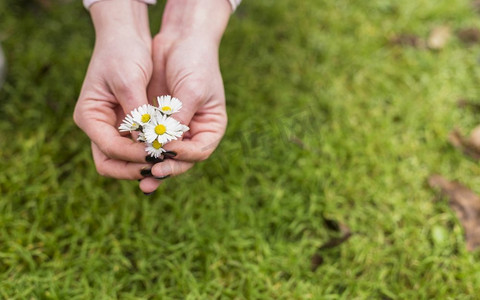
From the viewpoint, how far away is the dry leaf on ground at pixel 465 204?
1862 mm

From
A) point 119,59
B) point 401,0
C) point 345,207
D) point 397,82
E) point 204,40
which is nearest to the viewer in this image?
point 119,59

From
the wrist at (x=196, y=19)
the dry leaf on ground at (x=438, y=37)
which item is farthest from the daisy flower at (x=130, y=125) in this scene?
the dry leaf on ground at (x=438, y=37)

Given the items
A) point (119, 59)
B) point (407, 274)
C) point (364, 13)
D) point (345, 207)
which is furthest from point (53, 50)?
point (407, 274)

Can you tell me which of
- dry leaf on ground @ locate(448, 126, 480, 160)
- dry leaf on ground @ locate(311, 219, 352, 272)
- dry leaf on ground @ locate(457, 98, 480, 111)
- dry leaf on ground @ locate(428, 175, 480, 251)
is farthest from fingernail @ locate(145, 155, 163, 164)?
dry leaf on ground @ locate(457, 98, 480, 111)

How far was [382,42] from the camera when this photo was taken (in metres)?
2.57

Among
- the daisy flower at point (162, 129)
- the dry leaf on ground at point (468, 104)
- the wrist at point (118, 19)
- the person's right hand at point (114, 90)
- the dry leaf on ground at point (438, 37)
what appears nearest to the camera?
the daisy flower at point (162, 129)

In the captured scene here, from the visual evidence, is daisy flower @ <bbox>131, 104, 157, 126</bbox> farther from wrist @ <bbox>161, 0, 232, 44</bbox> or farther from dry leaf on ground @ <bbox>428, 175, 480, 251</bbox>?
dry leaf on ground @ <bbox>428, 175, 480, 251</bbox>

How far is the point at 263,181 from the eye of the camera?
1.96m

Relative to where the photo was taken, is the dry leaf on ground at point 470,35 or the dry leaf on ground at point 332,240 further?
the dry leaf on ground at point 470,35

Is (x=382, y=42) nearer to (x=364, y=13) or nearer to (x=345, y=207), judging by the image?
(x=364, y=13)

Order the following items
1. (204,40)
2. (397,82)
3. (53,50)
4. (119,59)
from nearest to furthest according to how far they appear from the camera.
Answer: (119,59) → (204,40) → (53,50) → (397,82)

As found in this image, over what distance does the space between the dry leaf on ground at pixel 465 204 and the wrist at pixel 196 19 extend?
120cm

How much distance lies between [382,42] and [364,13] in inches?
10.4

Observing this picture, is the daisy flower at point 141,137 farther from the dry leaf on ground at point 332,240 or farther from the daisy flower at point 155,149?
the dry leaf on ground at point 332,240
